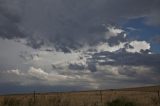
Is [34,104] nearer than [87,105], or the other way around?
[34,104]

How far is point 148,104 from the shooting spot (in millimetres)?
40000

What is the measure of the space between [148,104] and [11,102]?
14872 mm

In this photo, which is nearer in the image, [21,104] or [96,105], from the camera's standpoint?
[21,104]

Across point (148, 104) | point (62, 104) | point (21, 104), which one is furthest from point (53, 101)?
point (148, 104)

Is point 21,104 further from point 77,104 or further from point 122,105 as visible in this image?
point 122,105

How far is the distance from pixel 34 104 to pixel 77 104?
494 cm

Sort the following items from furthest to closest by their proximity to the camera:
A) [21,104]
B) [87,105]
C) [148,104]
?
[148,104] < [87,105] < [21,104]

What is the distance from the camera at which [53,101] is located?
37.4m

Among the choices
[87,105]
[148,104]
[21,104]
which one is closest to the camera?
[21,104]

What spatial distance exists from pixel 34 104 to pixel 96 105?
6397 mm

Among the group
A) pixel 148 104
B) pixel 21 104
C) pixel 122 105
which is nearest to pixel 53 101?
pixel 21 104

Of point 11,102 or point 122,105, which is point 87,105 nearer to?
point 122,105

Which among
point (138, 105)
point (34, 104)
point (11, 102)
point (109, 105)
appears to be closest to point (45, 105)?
point (34, 104)

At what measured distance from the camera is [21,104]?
34312 millimetres
